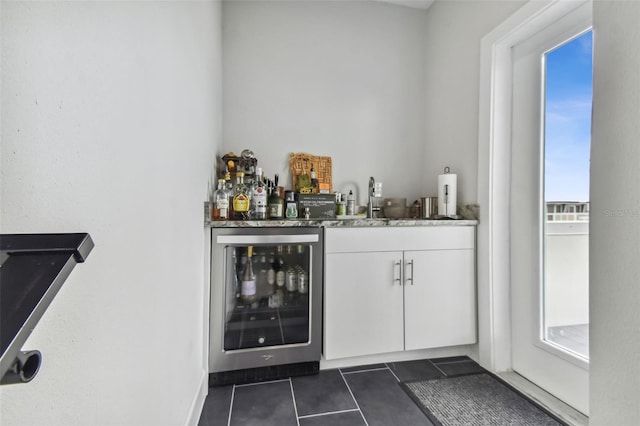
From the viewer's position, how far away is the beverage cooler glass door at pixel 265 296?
1.61m

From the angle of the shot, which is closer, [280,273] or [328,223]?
[328,223]

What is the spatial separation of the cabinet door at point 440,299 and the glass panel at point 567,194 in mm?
406

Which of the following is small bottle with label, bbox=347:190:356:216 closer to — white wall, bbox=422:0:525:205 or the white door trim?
white wall, bbox=422:0:525:205

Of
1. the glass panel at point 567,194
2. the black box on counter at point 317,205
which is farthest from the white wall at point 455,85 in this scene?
the black box on counter at point 317,205

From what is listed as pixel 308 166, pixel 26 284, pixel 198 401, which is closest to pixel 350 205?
pixel 308 166

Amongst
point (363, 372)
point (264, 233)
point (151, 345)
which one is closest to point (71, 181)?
point (151, 345)

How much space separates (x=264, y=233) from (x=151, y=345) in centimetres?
91

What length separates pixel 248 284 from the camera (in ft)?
5.79

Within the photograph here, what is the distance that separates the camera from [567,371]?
1479mm

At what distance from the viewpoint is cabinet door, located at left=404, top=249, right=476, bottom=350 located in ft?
6.03

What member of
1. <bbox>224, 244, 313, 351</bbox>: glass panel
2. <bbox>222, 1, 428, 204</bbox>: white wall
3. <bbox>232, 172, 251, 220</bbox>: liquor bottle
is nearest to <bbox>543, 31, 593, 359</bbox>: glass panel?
<bbox>222, 1, 428, 204</bbox>: white wall

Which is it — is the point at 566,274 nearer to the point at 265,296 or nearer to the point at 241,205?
the point at 265,296

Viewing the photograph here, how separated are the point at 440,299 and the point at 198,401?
147 centimetres

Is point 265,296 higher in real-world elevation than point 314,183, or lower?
lower
